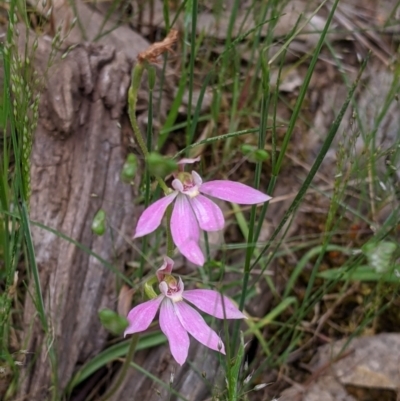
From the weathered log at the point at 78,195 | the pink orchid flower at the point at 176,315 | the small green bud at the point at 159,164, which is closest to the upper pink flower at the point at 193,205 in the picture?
the pink orchid flower at the point at 176,315

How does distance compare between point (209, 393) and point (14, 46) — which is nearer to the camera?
point (14, 46)

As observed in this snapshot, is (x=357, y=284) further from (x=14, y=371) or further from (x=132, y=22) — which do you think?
(x=132, y=22)

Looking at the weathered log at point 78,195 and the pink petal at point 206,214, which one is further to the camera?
the weathered log at point 78,195

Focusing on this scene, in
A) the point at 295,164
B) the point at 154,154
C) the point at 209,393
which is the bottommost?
the point at 209,393

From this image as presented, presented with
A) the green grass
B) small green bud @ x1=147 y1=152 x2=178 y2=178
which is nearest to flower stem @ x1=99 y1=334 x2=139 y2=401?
the green grass

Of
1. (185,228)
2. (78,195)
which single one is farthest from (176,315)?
(78,195)

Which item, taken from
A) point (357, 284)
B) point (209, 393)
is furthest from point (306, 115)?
point (209, 393)

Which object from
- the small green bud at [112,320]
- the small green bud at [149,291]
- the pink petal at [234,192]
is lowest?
the small green bud at [149,291]

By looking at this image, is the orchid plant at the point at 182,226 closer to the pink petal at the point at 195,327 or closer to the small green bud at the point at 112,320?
the pink petal at the point at 195,327

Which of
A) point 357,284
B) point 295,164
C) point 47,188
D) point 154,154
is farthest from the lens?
point 295,164
